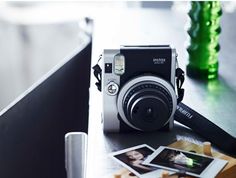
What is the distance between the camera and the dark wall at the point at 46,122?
0.98 metres

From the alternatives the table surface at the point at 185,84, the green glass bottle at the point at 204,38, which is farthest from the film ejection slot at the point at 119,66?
the green glass bottle at the point at 204,38

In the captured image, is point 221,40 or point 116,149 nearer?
point 116,149

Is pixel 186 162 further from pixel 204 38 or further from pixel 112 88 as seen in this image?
pixel 204 38

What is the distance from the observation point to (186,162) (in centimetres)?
80

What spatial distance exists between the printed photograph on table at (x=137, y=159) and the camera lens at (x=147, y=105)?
0.16 feet

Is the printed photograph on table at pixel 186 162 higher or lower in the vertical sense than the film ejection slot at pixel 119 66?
lower

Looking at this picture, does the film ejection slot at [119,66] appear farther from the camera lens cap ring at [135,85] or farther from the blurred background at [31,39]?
the blurred background at [31,39]

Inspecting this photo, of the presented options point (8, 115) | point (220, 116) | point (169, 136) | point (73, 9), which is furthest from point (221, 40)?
point (73, 9)

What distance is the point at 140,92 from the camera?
87cm

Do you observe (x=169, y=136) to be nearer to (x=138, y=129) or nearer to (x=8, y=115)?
(x=138, y=129)

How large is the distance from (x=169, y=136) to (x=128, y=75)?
132mm

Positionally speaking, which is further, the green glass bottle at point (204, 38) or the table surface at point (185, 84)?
the green glass bottle at point (204, 38)

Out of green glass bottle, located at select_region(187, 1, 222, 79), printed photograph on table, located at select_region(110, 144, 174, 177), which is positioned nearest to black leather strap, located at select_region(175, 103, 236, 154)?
printed photograph on table, located at select_region(110, 144, 174, 177)

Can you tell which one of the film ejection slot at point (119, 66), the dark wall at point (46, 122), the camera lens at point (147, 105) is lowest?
the dark wall at point (46, 122)
